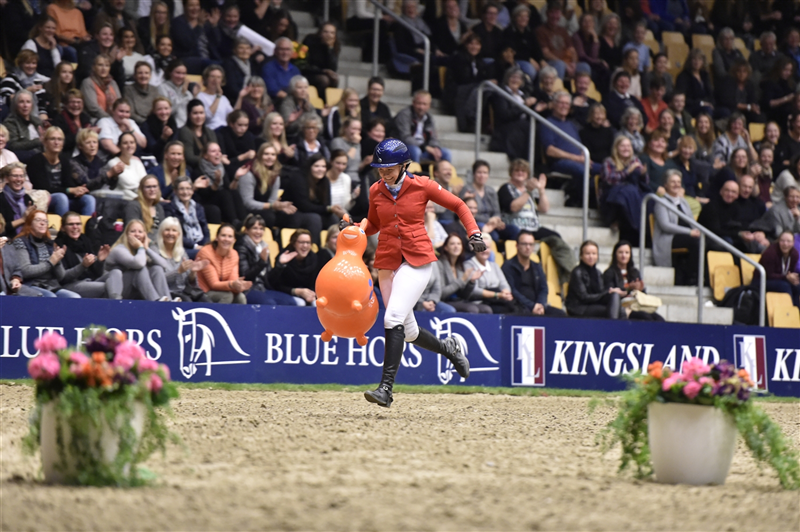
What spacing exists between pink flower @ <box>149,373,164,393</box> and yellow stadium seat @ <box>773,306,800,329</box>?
38.7 ft

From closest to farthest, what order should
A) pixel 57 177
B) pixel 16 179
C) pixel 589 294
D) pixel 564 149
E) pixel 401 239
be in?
1. pixel 401 239
2. pixel 16 179
3. pixel 57 177
4. pixel 589 294
5. pixel 564 149

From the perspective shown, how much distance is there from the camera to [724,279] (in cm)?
1611

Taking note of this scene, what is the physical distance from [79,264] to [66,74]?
8.47ft

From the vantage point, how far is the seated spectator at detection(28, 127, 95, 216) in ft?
39.6

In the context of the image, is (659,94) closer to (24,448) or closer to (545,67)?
(545,67)

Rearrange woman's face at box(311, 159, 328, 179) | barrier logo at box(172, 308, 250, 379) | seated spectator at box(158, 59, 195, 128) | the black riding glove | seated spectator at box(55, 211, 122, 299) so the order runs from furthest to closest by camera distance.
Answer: seated spectator at box(158, 59, 195, 128)
woman's face at box(311, 159, 328, 179)
barrier logo at box(172, 308, 250, 379)
seated spectator at box(55, 211, 122, 299)
the black riding glove

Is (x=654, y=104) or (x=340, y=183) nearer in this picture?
(x=340, y=183)

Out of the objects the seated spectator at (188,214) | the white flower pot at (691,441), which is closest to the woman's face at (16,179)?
the seated spectator at (188,214)

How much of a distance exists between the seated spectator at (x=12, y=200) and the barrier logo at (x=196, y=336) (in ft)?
6.16

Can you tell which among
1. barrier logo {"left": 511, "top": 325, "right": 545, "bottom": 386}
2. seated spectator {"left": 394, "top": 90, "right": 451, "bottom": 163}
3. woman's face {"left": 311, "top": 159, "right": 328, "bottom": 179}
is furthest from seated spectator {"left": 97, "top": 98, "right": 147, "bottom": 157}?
barrier logo {"left": 511, "top": 325, "right": 545, "bottom": 386}

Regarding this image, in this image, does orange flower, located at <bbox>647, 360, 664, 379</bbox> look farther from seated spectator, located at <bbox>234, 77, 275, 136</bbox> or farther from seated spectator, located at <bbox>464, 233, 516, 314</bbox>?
seated spectator, located at <bbox>234, 77, 275, 136</bbox>

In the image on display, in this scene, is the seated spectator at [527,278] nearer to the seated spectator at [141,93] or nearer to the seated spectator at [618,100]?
the seated spectator at [618,100]

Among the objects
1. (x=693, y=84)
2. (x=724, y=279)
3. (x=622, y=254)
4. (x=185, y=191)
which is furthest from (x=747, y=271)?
(x=185, y=191)

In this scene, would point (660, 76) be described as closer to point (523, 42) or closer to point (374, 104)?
point (523, 42)
